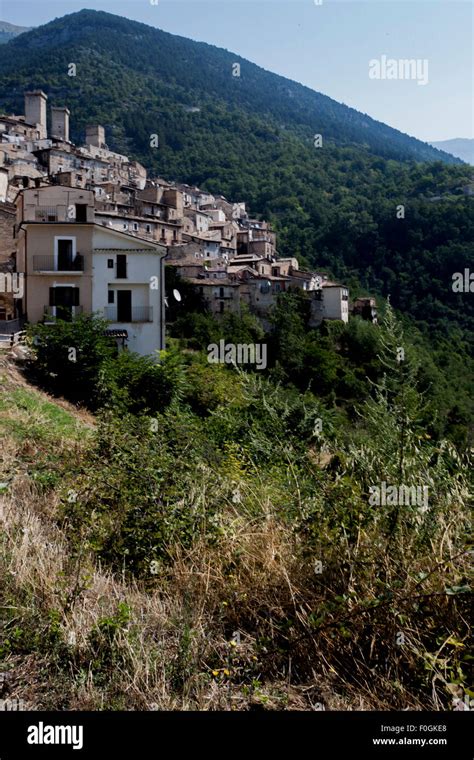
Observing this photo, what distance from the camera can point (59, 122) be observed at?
90.6 m

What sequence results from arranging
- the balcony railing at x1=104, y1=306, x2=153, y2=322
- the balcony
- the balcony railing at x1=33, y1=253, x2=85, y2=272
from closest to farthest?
the balcony railing at x1=33, y1=253, x2=85, y2=272 < the balcony railing at x1=104, y1=306, x2=153, y2=322 < the balcony

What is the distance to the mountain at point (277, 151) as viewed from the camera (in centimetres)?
6800

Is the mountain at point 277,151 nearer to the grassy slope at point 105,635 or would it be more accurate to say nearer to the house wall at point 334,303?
the house wall at point 334,303

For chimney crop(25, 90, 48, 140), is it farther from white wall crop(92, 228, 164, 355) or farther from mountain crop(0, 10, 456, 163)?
white wall crop(92, 228, 164, 355)

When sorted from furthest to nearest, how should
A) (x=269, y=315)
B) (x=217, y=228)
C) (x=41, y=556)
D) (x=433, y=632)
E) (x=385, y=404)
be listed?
(x=217, y=228) < (x=269, y=315) < (x=385, y=404) < (x=41, y=556) < (x=433, y=632)

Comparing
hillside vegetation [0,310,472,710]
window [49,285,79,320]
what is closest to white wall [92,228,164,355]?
window [49,285,79,320]

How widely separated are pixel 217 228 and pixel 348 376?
29.1 metres

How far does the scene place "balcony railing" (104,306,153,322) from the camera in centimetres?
2402

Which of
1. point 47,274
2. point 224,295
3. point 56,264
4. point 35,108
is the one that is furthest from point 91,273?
point 35,108

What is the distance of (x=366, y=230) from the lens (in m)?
75.4

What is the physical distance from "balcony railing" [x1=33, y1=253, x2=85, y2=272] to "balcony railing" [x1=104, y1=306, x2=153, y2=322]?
2000 millimetres

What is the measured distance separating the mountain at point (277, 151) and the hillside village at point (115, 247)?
29.4ft
